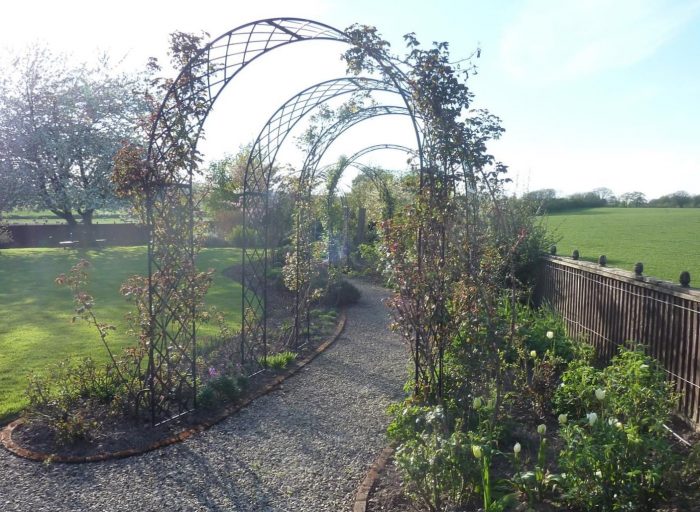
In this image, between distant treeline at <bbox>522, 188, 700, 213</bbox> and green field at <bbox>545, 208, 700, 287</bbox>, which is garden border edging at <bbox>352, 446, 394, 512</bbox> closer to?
green field at <bbox>545, 208, 700, 287</bbox>

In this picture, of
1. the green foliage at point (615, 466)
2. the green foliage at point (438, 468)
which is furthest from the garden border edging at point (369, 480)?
the green foliage at point (615, 466)

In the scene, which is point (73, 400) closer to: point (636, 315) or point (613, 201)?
point (636, 315)

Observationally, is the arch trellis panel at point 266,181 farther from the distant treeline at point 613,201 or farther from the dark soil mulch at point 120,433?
the distant treeline at point 613,201

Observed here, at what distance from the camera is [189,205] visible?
538 cm

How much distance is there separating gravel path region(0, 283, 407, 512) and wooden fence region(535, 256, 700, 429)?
8.17 ft

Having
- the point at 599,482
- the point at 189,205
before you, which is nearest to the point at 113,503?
the point at 189,205

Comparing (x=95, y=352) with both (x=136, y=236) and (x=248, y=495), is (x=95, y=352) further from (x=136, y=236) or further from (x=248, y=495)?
(x=136, y=236)

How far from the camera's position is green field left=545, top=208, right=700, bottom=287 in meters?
11.0

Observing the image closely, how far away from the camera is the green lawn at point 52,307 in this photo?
7211 mm

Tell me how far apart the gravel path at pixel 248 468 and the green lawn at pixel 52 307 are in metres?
1.81

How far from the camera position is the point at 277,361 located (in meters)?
7.08

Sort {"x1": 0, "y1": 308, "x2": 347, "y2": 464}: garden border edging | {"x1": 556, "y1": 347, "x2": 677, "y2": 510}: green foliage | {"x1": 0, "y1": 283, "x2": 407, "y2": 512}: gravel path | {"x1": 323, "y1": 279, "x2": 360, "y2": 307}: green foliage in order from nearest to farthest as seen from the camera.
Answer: {"x1": 556, "y1": 347, "x2": 677, "y2": 510}: green foliage, {"x1": 0, "y1": 283, "x2": 407, "y2": 512}: gravel path, {"x1": 0, "y1": 308, "x2": 347, "y2": 464}: garden border edging, {"x1": 323, "y1": 279, "x2": 360, "y2": 307}: green foliage

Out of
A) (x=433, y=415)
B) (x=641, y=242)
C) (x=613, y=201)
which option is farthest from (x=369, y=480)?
(x=613, y=201)

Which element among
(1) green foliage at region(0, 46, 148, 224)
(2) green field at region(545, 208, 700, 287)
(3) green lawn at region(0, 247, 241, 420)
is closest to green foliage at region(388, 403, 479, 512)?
(3) green lawn at region(0, 247, 241, 420)
